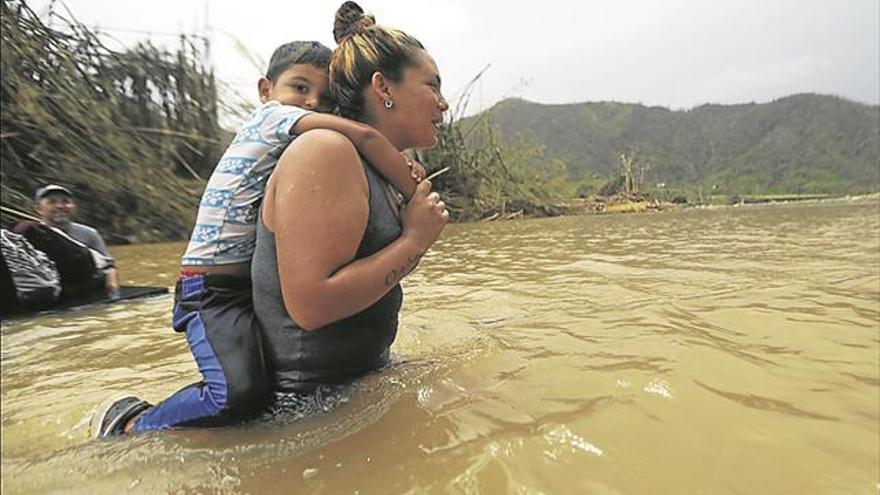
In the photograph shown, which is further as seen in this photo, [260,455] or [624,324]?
[624,324]

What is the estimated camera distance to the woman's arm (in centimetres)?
130

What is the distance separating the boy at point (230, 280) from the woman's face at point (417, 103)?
0.10 meters

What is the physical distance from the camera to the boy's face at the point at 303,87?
5.96 feet

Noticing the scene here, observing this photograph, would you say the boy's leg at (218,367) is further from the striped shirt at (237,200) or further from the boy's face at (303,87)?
the boy's face at (303,87)

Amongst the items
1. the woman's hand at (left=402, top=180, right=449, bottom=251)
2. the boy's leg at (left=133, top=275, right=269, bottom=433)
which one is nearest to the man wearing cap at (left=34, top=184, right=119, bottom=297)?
the boy's leg at (left=133, top=275, right=269, bottom=433)

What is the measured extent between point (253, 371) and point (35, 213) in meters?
2.61

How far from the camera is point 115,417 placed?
5.00 ft

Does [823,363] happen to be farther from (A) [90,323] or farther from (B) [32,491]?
(A) [90,323]

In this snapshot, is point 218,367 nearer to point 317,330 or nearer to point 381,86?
point 317,330

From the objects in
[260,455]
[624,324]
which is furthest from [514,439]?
[624,324]

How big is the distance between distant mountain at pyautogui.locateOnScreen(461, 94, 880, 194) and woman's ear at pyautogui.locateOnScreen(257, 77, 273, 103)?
32.9 meters

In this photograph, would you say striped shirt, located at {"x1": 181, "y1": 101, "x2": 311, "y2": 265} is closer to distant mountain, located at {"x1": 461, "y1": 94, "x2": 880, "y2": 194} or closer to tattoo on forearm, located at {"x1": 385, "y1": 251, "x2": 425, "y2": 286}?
tattoo on forearm, located at {"x1": 385, "y1": 251, "x2": 425, "y2": 286}

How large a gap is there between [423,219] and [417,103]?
1.19 ft

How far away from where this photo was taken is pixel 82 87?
3.04m
